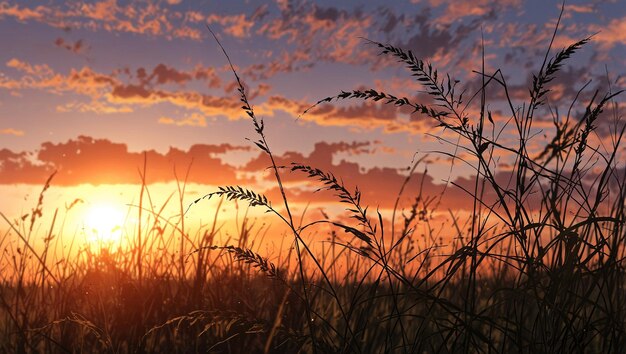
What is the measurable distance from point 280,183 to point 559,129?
1205mm

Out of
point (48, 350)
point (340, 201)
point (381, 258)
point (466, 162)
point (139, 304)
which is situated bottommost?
point (48, 350)

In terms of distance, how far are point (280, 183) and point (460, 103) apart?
0.75 m

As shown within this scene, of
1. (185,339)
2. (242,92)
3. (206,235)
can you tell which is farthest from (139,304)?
(242,92)

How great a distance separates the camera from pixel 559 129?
8.57 feet

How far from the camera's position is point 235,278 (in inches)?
177

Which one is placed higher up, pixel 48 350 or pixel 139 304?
pixel 139 304

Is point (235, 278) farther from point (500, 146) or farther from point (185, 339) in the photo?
point (500, 146)

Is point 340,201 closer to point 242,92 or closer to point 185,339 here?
point 242,92

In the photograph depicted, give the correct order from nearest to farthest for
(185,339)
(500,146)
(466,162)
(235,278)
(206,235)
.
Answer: (500,146) < (466,162) < (185,339) < (235,278) < (206,235)

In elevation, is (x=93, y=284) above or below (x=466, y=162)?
below

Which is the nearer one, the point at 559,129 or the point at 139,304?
the point at 559,129

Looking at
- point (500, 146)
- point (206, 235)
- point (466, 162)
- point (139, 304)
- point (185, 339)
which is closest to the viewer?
point (500, 146)

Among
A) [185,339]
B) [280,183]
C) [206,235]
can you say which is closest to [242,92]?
[280,183]

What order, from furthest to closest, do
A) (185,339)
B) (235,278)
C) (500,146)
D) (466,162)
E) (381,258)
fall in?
1. (235,278)
2. (185,339)
3. (466,162)
4. (500,146)
5. (381,258)
